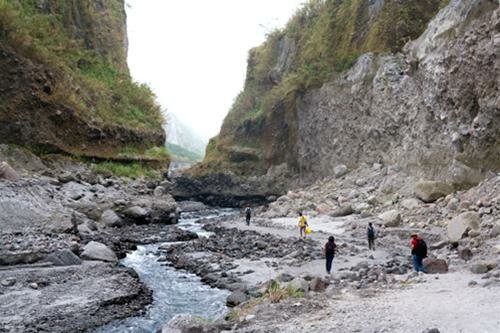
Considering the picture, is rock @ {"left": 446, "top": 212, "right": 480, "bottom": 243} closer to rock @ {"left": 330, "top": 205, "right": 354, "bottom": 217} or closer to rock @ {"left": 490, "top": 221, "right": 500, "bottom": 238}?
rock @ {"left": 490, "top": 221, "right": 500, "bottom": 238}

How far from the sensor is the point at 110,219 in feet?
95.1

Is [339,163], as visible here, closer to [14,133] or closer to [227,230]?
[227,230]

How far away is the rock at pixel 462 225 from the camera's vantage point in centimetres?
1798

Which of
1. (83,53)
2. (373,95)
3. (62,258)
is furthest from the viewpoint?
(83,53)

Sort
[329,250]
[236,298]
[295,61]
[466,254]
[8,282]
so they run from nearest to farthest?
[236,298] → [8,282] → [466,254] → [329,250] → [295,61]

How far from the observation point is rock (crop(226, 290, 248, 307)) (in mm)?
14113

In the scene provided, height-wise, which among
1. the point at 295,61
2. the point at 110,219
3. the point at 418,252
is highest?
the point at 295,61

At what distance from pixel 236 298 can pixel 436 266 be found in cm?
580

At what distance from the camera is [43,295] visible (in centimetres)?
1405

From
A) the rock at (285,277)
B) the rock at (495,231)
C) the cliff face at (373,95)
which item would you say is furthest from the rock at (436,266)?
the cliff face at (373,95)

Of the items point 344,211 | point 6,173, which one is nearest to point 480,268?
point 344,211

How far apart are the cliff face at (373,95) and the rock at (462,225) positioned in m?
6.64

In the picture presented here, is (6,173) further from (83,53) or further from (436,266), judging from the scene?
(83,53)

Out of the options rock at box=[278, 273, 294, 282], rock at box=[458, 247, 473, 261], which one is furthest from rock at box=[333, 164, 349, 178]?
rock at box=[278, 273, 294, 282]
